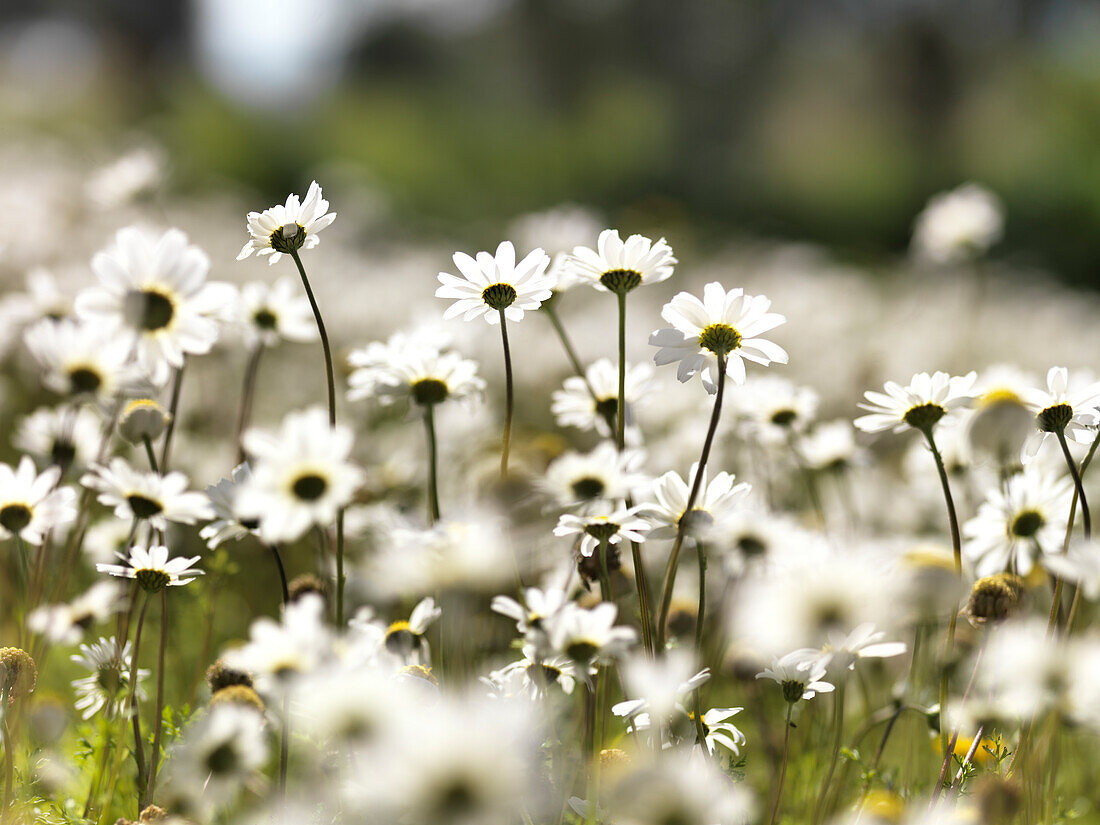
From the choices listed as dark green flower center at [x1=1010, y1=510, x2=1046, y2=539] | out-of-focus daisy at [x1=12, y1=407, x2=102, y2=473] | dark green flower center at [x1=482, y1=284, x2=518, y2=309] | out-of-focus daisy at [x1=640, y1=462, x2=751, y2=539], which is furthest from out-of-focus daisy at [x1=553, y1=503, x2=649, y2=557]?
out-of-focus daisy at [x1=12, y1=407, x2=102, y2=473]

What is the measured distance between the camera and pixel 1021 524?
1.25 meters

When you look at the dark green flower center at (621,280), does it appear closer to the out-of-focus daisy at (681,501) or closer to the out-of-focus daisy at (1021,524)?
the out-of-focus daisy at (681,501)

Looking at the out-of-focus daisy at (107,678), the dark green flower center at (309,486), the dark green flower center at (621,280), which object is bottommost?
the out-of-focus daisy at (107,678)

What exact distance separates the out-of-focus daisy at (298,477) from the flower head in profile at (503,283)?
0.37 metres

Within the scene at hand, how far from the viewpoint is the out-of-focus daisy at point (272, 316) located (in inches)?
61.4

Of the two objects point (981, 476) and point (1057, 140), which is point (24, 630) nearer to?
point (981, 476)

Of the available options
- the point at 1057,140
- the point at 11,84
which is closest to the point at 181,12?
the point at 11,84

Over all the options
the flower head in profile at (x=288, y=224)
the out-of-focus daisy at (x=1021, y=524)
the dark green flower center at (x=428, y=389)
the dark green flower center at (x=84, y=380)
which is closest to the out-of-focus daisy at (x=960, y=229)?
the out-of-focus daisy at (x=1021, y=524)

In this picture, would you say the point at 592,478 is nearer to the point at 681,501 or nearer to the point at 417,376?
the point at 681,501

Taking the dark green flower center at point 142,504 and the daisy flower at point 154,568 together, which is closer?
the daisy flower at point 154,568

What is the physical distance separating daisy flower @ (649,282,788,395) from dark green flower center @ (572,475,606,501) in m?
0.16

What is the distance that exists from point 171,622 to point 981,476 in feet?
4.67

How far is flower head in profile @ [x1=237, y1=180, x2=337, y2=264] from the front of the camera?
3.63 ft

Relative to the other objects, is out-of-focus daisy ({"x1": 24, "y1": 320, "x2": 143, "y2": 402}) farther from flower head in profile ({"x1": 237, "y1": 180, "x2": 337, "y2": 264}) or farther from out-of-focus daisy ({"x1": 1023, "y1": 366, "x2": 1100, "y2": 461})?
out-of-focus daisy ({"x1": 1023, "y1": 366, "x2": 1100, "y2": 461})
